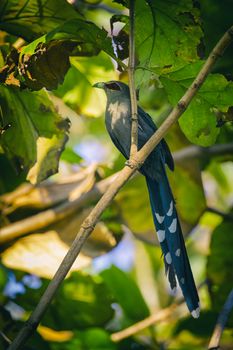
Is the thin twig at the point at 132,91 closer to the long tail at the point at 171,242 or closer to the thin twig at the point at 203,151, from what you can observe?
the long tail at the point at 171,242

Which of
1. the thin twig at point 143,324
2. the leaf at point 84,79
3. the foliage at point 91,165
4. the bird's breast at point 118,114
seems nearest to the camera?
the foliage at point 91,165

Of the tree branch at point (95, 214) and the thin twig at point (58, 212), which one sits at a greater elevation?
the tree branch at point (95, 214)

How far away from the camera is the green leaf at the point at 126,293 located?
2117 millimetres

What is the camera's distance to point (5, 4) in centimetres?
140

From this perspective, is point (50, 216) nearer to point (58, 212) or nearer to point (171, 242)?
point (58, 212)

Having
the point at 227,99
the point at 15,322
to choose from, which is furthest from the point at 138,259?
the point at 227,99

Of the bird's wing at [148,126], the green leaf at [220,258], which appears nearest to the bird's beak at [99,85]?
the bird's wing at [148,126]

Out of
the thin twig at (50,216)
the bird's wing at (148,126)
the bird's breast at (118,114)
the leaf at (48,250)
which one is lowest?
the leaf at (48,250)

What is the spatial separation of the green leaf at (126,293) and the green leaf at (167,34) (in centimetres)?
108

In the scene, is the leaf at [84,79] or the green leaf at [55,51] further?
the leaf at [84,79]

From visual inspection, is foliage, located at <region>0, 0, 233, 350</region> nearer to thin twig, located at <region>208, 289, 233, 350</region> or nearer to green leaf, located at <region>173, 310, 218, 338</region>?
green leaf, located at <region>173, 310, 218, 338</region>

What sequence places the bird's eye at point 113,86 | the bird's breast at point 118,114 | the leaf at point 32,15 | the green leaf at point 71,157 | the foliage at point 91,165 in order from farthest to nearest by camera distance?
the green leaf at point 71,157 < the bird's eye at point 113,86 < the bird's breast at point 118,114 < the leaf at point 32,15 < the foliage at point 91,165

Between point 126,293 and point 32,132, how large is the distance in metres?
0.92

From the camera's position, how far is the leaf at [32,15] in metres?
1.41
